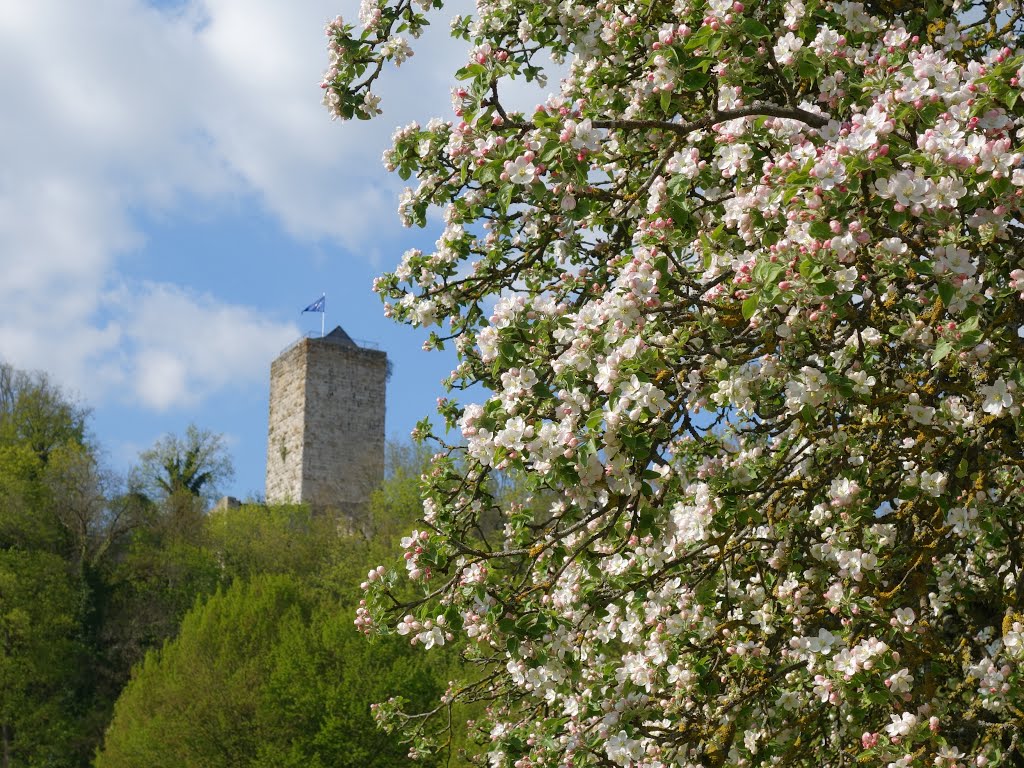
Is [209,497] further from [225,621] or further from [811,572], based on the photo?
[811,572]

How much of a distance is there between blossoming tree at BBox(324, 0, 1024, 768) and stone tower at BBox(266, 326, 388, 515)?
37938 mm

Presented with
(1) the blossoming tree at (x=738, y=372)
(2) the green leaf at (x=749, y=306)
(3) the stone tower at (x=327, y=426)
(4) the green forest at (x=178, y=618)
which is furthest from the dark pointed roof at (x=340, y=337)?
(2) the green leaf at (x=749, y=306)

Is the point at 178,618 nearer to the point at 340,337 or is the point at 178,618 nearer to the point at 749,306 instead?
the point at 340,337

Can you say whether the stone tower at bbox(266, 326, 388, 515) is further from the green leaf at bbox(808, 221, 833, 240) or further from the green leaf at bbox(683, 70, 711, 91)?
the green leaf at bbox(808, 221, 833, 240)

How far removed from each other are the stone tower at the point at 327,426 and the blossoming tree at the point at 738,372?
3794 cm

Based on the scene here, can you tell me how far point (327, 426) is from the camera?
4450 centimetres

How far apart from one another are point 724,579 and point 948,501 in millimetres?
1346

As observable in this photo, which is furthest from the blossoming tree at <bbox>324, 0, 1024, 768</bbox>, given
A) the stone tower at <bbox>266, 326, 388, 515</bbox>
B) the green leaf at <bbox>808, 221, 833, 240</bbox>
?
the stone tower at <bbox>266, 326, 388, 515</bbox>

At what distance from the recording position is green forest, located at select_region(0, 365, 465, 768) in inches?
803

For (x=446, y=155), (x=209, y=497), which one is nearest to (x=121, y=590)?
(x=209, y=497)

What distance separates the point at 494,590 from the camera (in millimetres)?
4117

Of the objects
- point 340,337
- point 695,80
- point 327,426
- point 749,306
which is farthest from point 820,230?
point 340,337

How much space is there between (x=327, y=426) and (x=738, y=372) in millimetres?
41545

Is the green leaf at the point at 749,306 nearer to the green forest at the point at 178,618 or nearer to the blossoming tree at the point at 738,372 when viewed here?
the blossoming tree at the point at 738,372
